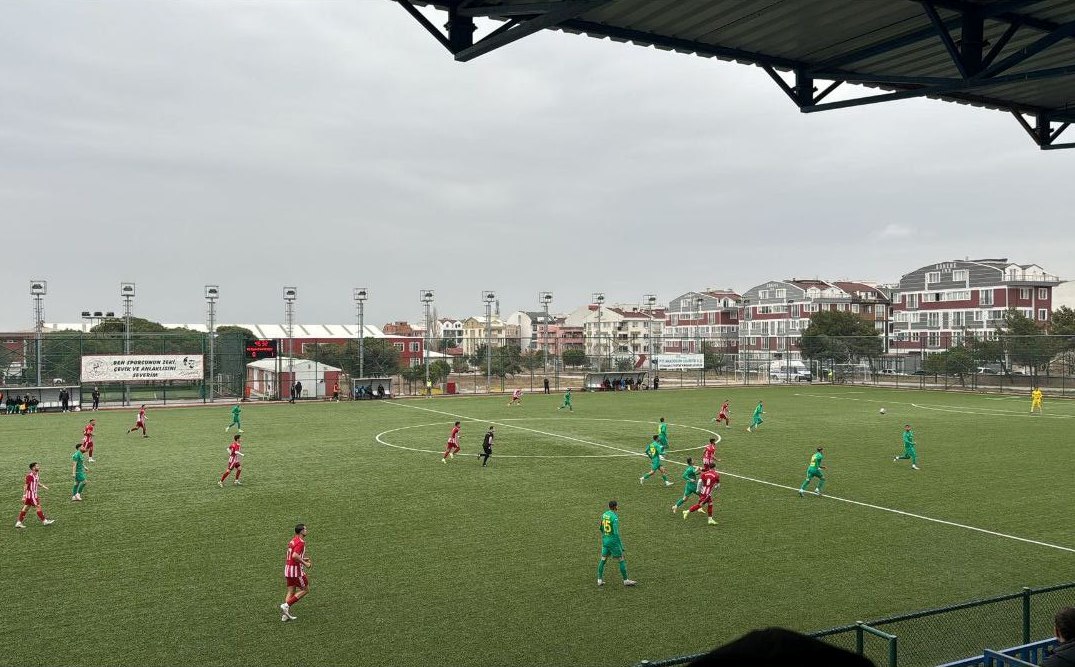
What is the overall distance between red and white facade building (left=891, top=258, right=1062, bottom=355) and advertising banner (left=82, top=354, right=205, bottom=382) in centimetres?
7436

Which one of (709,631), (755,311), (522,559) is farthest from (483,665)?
(755,311)

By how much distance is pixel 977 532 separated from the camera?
18.2 metres

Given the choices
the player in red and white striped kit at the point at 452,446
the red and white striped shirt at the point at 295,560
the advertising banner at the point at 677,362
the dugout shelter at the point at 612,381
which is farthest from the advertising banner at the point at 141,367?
the red and white striped shirt at the point at 295,560

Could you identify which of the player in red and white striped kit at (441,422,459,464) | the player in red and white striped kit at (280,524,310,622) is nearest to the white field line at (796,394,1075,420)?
the player in red and white striped kit at (441,422,459,464)

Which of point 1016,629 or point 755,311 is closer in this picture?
point 1016,629

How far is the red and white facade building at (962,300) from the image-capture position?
293 ft

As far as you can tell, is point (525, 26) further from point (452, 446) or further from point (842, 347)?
point (842, 347)

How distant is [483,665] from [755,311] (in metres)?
115

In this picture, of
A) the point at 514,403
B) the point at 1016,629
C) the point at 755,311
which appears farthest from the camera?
the point at 755,311

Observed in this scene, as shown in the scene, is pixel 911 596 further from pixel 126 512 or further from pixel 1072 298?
pixel 1072 298

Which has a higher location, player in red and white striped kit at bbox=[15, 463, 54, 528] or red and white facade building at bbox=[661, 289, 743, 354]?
red and white facade building at bbox=[661, 289, 743, 354]

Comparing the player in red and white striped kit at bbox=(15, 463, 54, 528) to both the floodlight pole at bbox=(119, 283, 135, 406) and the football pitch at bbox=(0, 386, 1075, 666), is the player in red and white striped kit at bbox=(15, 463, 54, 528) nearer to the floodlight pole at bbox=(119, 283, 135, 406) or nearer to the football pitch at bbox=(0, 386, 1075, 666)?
the football pitch at bbox=(0, 386, 1075, 666)

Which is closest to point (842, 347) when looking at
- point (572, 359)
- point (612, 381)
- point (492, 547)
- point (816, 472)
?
point (612, 381)

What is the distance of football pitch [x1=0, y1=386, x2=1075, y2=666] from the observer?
1186 centimetres
